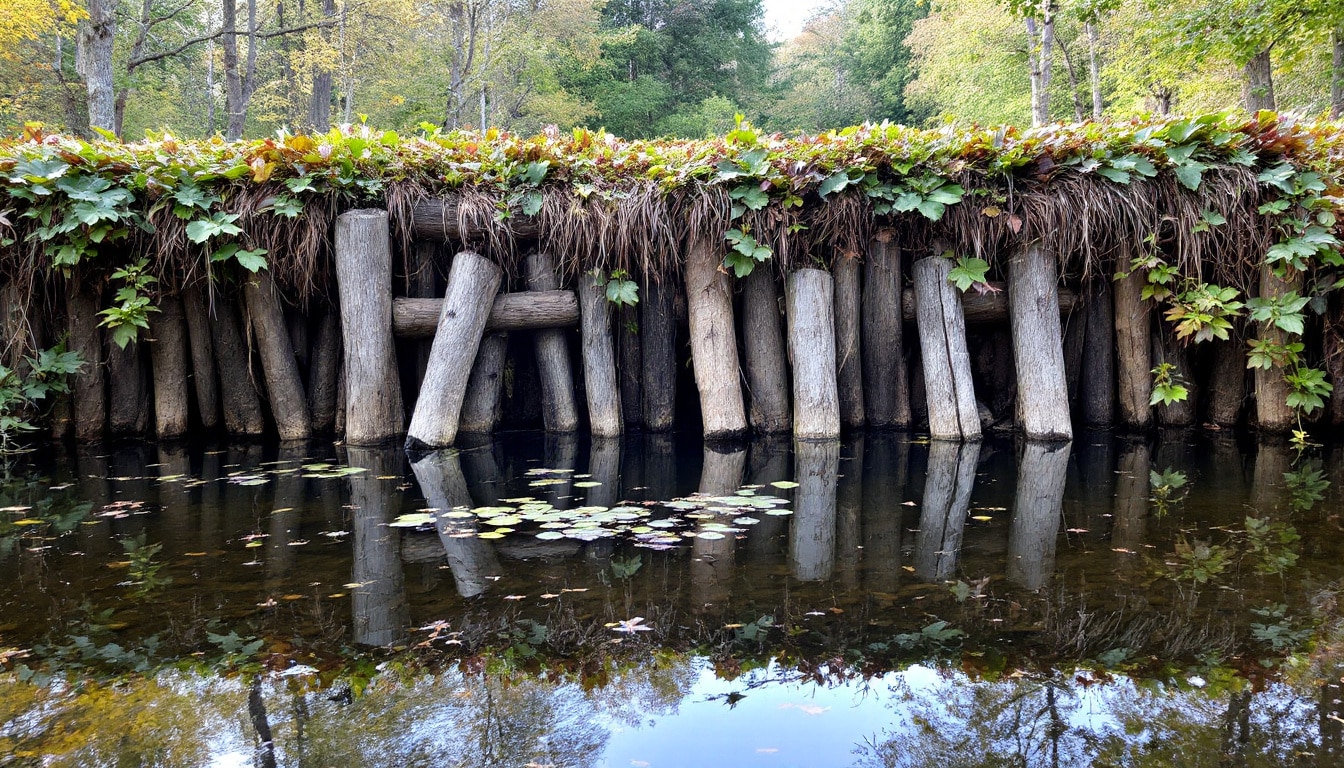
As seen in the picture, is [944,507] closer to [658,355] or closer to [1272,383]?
[658,355]

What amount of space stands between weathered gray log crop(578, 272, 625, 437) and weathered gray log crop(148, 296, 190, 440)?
9.04 ft

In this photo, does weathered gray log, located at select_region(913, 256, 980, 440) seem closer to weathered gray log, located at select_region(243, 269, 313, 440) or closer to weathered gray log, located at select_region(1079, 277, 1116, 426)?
weathered gray log, located at select_region(1079, 277, 1116, 426)

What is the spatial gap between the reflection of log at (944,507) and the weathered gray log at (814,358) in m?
0.72

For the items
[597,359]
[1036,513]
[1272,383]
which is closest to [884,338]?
[597,359]

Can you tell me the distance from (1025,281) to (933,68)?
20715 millimetres

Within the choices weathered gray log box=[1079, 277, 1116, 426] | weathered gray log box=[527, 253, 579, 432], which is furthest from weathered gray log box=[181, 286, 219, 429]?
weathered gray log box=[1079, 277, 1116, 426]

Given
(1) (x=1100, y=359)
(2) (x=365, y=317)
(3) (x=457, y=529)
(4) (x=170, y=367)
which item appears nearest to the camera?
(3) (x=457, y=529)

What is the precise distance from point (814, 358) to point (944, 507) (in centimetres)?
196

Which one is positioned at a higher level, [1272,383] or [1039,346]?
[1039,346]

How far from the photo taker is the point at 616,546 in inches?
116

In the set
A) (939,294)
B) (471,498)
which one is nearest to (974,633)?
(471,498)

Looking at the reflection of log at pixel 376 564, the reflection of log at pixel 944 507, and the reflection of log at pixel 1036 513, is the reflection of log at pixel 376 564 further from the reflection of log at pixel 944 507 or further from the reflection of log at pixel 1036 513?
the reflection of log at pixel 1036 513

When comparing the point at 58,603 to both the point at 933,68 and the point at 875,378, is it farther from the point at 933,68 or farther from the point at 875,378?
the point at 933,68

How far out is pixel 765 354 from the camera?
18.6 ft
